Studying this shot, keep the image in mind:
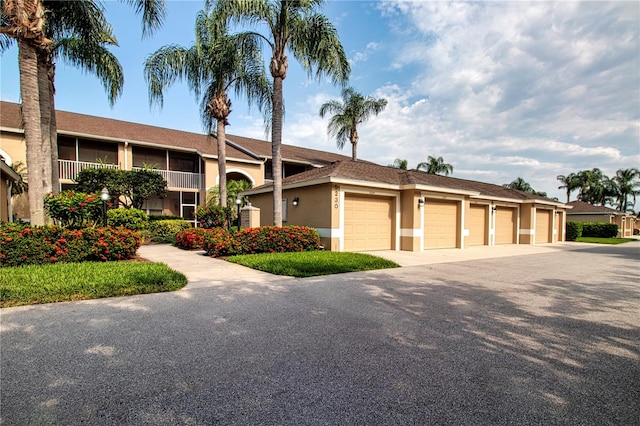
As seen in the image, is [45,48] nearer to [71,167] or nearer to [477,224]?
[71,167]

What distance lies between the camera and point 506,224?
63.6ft

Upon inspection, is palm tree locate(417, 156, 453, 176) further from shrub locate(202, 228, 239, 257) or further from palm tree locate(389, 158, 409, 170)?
shrub locate(202, 228, 239, 257)

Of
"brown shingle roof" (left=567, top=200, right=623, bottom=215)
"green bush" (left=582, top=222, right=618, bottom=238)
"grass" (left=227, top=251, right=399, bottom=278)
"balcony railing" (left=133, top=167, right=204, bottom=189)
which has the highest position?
"balcony railing" (left=133, top=167, right=204, bottom=189)

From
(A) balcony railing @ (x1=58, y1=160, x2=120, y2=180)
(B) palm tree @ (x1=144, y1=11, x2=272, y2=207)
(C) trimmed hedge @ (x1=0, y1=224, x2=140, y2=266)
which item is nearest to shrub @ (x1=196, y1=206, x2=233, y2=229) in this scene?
(B) palm tree @ (x1=144, y1=11, x2=272, y2=207)

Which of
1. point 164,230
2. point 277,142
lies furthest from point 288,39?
point 164,230

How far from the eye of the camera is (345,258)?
942 cm

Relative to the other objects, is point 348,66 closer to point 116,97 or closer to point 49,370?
point 116,97

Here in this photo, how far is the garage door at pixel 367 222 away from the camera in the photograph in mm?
12297

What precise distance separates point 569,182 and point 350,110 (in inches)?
1915

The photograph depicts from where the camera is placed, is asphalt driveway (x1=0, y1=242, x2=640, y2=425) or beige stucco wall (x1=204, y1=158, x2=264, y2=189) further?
beige stucco wall (x1=204, y1=158, x2=264, y2=189)

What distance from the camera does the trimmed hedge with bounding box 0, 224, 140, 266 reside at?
22.2 ft

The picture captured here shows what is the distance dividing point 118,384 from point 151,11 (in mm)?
11282

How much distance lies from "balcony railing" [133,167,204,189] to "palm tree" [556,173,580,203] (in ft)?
195

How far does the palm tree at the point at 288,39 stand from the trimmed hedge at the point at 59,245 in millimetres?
5114
